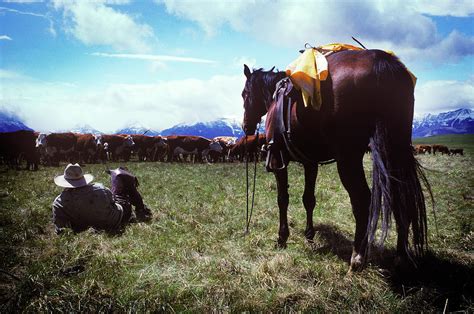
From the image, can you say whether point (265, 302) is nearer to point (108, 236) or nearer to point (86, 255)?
point (86, 255)

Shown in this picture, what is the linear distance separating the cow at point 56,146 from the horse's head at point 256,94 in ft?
82.3

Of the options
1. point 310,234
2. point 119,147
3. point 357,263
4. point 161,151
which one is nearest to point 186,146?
point 161,151

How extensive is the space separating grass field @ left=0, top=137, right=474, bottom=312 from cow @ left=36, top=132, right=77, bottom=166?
22.6 meters

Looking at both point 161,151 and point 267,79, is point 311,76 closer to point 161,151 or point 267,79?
point 267,79

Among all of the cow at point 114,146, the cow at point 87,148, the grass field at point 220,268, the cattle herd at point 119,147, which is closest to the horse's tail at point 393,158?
the grass field at point 220,268

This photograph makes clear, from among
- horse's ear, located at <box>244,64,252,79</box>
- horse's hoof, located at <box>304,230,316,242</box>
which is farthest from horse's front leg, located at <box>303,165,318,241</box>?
horse's ear, located at <box>244,64,252,79</box>

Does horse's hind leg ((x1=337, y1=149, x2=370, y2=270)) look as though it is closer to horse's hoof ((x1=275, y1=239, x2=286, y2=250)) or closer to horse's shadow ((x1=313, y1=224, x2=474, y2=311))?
horse's shadow ((x1=313, y1=224, x2=474, y2=311))

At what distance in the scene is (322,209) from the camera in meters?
7.75

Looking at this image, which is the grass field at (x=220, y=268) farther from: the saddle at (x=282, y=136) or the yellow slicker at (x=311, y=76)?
the yellow slicker at (x=311, y=76)

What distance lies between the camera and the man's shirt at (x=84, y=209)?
588 centimetres

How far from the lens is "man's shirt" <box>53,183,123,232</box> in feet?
19.3

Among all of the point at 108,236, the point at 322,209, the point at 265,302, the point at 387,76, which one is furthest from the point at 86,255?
the point at 322,209

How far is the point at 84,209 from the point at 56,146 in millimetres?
25967

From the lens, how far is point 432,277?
381 centimetres
